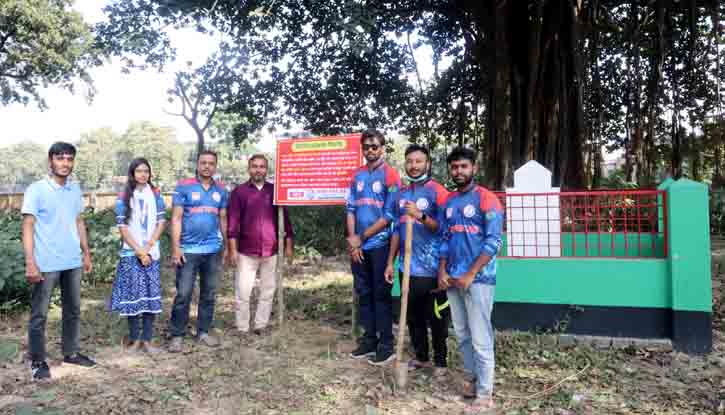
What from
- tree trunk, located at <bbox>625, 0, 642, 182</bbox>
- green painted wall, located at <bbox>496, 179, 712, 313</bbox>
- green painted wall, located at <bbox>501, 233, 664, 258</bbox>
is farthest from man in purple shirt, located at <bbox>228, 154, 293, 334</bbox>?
tree trunk, located at <bbox>625, 0, 642, 182</bbox>

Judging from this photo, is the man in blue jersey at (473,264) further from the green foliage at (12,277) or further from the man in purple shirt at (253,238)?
the green foliage at (12,277)

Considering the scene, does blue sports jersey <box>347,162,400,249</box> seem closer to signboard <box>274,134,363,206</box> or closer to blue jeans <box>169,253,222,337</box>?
signboard <box>274,134,363,206</box>

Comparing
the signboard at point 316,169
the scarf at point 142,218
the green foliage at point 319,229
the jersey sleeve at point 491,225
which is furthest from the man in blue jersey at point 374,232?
the green foliage at point 319,229

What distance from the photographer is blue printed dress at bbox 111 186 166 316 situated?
13.1 feet

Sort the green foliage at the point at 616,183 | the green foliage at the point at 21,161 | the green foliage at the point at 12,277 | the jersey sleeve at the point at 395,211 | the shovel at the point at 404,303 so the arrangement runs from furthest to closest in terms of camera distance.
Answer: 1. the green foliage at the point at 21,161
2. the green foliage at the point at 616,183
3. the green foliage at the point at 12,277
4. the jersey sleeve at the point at 395,211
5. the shovel at the point at 404,303

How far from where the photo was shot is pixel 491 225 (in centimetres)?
285

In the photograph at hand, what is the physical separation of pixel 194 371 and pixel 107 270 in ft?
15.0

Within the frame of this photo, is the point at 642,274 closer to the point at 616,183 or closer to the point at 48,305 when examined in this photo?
the point at 48,305

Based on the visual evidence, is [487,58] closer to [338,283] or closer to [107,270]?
[338,283]

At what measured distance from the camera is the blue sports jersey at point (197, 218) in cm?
420

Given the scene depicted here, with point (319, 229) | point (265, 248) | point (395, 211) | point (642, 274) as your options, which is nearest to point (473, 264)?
point (395, 211)

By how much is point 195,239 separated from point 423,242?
2058mm

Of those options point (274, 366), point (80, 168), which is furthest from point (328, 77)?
point (80, 168)

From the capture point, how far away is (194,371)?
3701 mm
